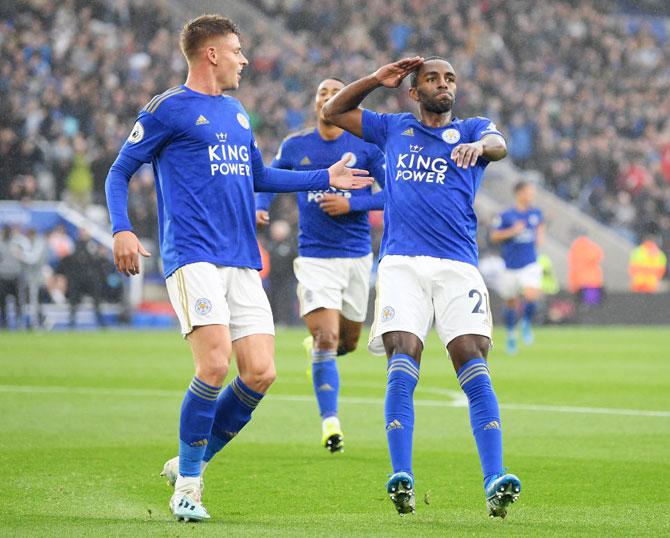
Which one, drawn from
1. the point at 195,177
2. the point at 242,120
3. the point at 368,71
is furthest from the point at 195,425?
the point at 368,71

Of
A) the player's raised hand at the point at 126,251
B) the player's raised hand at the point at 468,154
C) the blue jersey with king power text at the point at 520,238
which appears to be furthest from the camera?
the blue jersey with king power text at the point at 520,238

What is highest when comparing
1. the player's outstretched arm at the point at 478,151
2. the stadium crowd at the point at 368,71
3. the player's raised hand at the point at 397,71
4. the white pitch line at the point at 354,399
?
the stadium crowd at the point at 368,71

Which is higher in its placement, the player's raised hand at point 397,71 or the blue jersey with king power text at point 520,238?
the player's raised hand at point 397,71

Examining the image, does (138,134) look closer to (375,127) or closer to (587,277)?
(375,127)

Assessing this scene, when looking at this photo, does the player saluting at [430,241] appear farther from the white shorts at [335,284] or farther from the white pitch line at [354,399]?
the white pitch line at [354,399]

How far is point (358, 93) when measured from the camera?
7.12 meters

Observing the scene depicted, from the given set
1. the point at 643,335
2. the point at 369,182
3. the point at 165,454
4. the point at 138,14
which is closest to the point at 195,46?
the point at 369,182

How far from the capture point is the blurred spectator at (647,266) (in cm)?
3019

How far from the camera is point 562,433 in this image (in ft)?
32.9

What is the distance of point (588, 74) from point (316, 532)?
32.4 meters

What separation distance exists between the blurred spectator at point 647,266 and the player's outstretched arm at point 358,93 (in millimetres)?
23899

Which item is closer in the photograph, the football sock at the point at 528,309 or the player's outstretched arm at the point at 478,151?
the player's outstretched arm at the point at 478,151

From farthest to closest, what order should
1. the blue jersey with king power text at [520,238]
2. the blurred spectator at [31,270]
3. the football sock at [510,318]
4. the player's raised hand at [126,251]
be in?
the blurred spectator at [31,270], the blue jersey with king power text at [520,238], the football sock at [510,318], the player's raised hand at [126,251]

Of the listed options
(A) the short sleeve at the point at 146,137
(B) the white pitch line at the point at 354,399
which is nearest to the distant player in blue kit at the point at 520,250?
(B) the white pitch line at the point at 354,399
